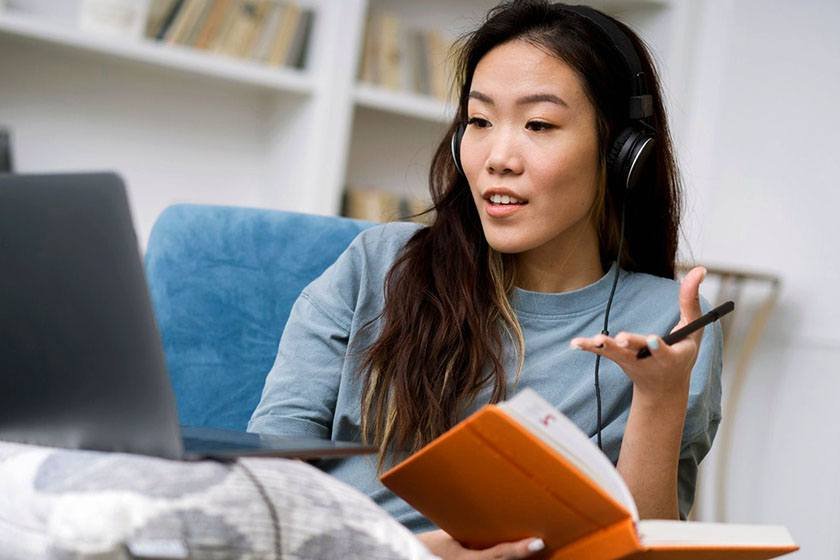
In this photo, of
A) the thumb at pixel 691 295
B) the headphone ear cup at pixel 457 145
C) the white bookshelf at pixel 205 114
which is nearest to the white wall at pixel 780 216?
the white bookshelf at pixel 205 114

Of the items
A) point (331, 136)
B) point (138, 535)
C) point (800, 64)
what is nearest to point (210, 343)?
point (138, 535)

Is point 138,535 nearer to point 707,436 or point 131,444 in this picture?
point 131,444

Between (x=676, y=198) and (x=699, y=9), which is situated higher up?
(x=699, y=9)

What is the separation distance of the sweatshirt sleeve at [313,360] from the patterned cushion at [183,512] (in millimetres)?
487

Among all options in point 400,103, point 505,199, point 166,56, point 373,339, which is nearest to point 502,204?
point 505,199

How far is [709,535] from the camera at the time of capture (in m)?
0.83

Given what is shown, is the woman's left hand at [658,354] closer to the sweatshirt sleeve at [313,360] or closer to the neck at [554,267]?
the neck at [554,267]

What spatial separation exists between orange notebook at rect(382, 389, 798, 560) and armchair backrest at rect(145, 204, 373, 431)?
62 centimetres

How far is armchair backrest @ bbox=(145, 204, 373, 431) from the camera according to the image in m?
1.47

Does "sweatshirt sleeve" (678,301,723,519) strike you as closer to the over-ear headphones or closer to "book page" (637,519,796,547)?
the over-ear headphones

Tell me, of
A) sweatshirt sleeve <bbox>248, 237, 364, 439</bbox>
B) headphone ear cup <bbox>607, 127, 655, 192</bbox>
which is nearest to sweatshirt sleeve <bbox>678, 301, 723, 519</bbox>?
headphone ear cup <bbox>607, 127, 655, 192</bbox>

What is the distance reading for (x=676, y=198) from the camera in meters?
1.46

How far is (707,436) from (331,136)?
1.62 m

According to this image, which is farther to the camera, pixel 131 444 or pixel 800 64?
pixel 800 64
